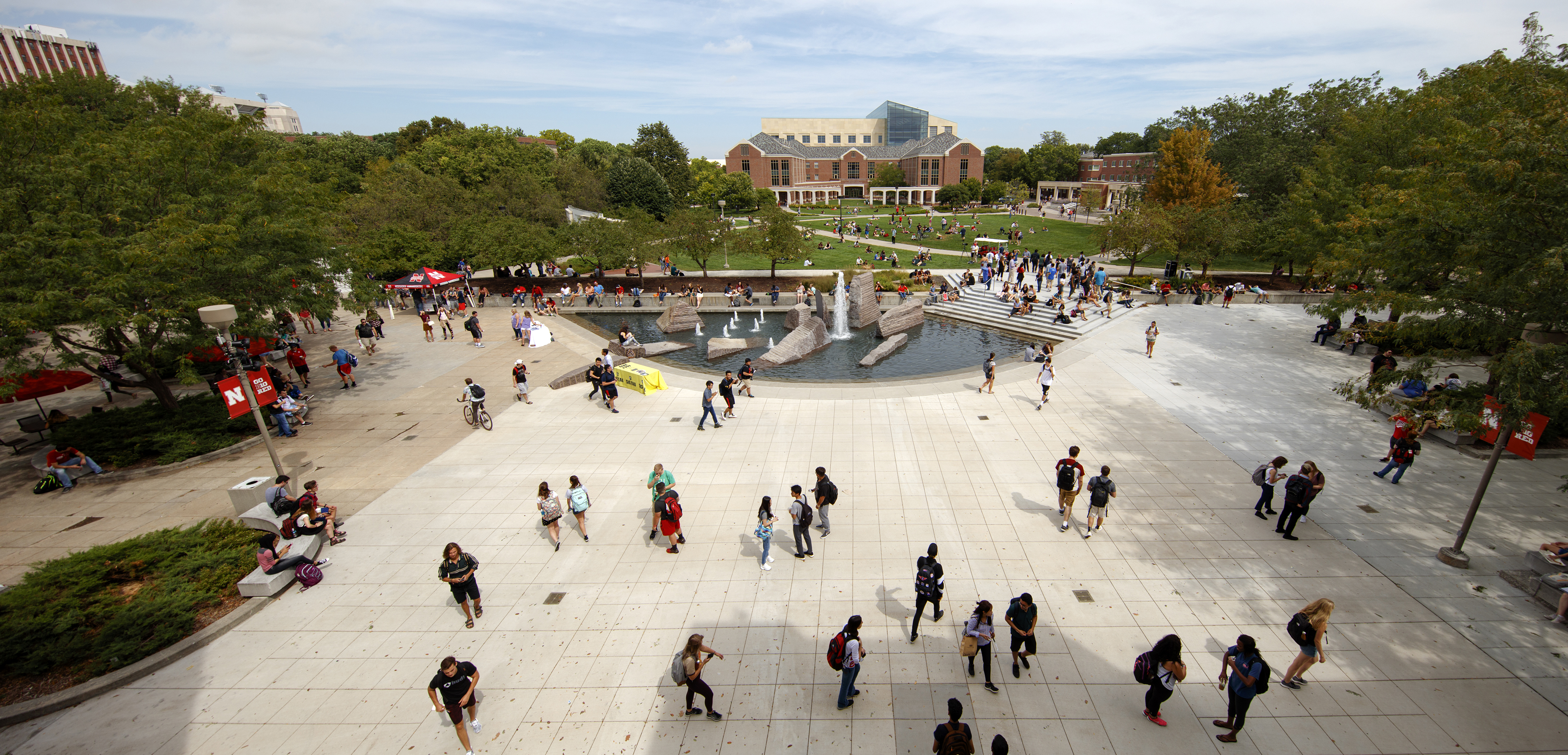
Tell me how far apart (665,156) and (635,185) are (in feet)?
64.3

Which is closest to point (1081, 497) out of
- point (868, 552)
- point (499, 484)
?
point (868, 552)

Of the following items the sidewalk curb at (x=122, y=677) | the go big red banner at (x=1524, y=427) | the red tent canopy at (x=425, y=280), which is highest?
the red tent canopy at (x=425, y=280)

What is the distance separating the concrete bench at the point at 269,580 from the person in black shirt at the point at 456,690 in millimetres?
5001

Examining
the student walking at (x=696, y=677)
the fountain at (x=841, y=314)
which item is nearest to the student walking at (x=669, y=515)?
the student walking at (x=696, y=677)

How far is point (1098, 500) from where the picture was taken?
9.92 metres

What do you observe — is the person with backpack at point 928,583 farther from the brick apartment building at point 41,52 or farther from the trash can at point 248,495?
the brick apartment building at point 41,52

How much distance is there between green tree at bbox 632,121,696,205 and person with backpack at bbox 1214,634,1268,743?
275 ft

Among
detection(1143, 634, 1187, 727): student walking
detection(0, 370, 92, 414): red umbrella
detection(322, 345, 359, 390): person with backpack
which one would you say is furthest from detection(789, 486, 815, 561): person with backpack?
detection(0, 370, 92, 414): red umbrella

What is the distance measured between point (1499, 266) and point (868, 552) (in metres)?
10.8

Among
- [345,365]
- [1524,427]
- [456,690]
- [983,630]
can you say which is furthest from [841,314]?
[456,690]

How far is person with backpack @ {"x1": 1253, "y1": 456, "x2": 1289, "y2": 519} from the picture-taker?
10.4 m

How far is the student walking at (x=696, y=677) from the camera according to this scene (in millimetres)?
6434

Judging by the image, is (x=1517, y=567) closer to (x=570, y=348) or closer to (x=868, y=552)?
(x=868, y=552)

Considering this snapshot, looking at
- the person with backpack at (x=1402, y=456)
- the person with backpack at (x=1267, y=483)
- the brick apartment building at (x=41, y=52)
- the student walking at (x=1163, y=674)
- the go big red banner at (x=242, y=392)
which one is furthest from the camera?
the brick apartment building at (x=41, y=52)
